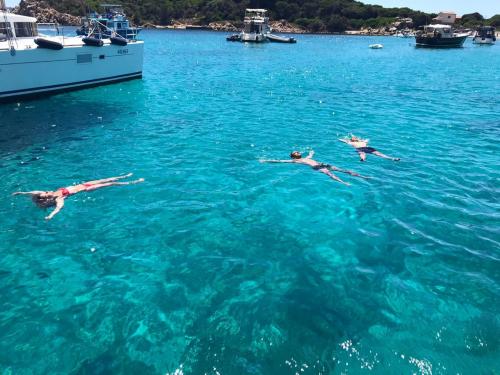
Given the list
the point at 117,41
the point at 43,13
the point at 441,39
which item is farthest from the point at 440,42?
the point at 43,13

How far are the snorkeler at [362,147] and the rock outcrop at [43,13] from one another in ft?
388

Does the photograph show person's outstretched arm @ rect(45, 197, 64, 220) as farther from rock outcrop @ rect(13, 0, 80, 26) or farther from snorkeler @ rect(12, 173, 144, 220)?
rock outcrop @ rect(13, 0, 80, 26)

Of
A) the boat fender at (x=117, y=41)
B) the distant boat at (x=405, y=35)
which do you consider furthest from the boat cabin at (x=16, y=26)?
the distant boat at (x=405, y=35)

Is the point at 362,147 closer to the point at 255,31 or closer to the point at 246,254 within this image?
the point at 246,254

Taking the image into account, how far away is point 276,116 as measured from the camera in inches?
1046

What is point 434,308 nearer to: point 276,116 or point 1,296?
point 1,296

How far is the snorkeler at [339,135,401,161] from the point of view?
18.5 m

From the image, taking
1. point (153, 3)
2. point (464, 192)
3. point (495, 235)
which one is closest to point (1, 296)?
point (495, 235)

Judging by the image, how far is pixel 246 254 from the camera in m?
10.9

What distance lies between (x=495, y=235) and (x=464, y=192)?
337 cm

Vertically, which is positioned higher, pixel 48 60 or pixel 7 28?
pixel 7 28

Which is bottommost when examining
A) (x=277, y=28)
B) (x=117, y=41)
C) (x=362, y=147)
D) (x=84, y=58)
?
(x=277, y=28)

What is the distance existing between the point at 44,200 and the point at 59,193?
21.9 inches

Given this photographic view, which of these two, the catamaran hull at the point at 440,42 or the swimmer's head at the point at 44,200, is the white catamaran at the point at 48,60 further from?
the catamaran hull at the point at 440,42
